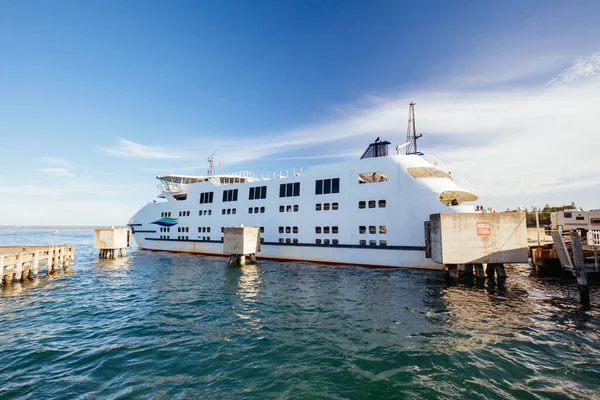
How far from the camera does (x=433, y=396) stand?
5.78 meters

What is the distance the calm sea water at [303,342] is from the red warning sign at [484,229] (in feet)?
9.86

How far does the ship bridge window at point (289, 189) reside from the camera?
25.9 meters

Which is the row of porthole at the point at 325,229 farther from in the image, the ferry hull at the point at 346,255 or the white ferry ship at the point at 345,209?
the ferry hull at the point at 346,255

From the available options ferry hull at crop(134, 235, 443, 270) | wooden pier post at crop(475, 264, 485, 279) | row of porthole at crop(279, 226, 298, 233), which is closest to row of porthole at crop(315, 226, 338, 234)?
ferry hull at crop(134, 235, 443, 270)

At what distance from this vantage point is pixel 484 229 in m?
15.9

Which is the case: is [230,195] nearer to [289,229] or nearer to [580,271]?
[289,229]

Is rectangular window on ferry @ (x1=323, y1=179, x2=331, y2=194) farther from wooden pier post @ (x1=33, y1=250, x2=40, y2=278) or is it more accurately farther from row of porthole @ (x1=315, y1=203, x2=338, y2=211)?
wooden pier post @ (x1=33, y1=250, x2=40, y2=278)

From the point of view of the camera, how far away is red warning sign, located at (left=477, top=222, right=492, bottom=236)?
1586 centimetres

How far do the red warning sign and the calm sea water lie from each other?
118 inches

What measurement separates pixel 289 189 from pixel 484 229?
624 inches

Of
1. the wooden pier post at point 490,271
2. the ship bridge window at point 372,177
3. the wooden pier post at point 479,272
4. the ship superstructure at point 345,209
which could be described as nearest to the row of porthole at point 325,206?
the ship superstructure at point 345,209

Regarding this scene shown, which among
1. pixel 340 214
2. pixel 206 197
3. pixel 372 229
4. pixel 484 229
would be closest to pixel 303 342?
pixel 484 229

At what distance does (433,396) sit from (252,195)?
25.0 m

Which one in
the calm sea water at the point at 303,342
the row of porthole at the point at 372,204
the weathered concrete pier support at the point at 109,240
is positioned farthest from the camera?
the weathered concrete pier support at the point at 109,240
